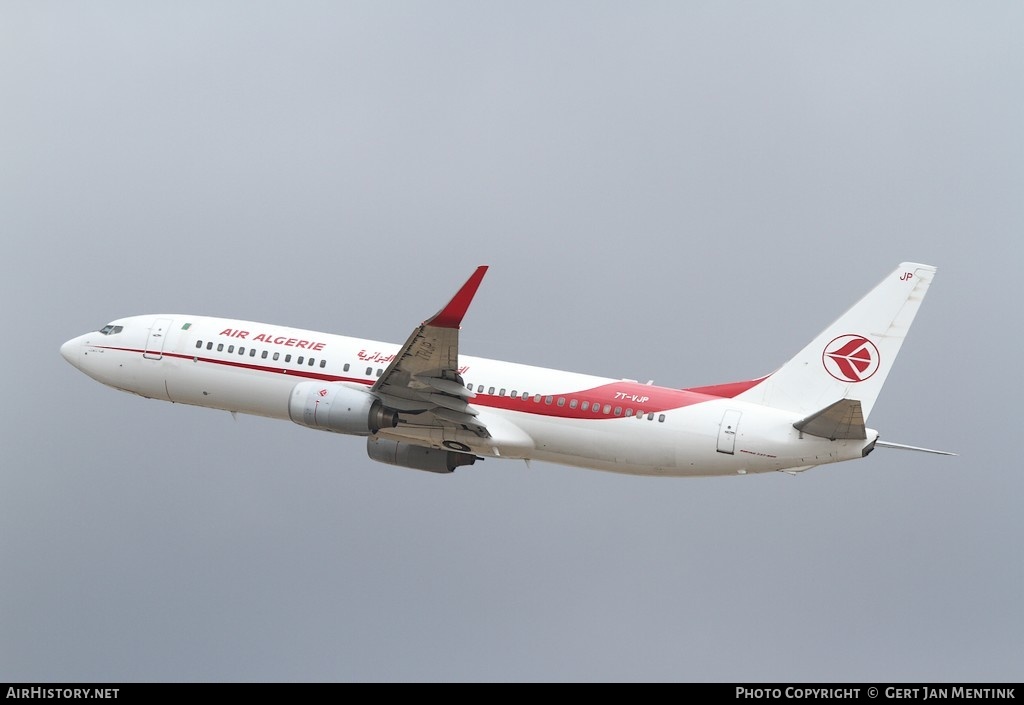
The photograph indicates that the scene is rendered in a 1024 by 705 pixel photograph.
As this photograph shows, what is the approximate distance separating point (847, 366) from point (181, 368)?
24707mm

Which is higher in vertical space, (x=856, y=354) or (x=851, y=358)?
(x=856, y=354)

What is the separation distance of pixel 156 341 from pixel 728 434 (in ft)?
74.3

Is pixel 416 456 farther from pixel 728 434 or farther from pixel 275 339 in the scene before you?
pixel 728 434

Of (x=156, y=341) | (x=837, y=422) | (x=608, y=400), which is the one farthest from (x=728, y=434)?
(x=156, y=341)

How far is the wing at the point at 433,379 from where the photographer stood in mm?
47938

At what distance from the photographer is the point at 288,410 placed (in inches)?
2036

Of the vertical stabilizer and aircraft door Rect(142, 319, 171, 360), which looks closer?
the vertical stabilizer

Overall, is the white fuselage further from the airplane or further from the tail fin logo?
the tail fin logo

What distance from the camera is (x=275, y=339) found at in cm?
5469

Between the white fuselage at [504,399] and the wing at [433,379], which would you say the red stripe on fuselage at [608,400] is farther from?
the wing at [433,379]

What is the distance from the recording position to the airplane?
159ft

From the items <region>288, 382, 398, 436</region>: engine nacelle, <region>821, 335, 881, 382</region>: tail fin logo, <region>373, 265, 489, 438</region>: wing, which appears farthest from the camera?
<region>288, 382, 398, 436</region>: engine nacelle

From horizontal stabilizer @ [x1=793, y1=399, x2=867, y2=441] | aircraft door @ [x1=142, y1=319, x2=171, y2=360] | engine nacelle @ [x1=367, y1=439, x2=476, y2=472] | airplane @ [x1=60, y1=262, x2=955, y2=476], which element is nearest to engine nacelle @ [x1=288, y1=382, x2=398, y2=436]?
airplane @ [x1=60, y1=262, x2=955, y2=476]

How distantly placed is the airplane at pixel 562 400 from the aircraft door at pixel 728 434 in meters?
0.04
